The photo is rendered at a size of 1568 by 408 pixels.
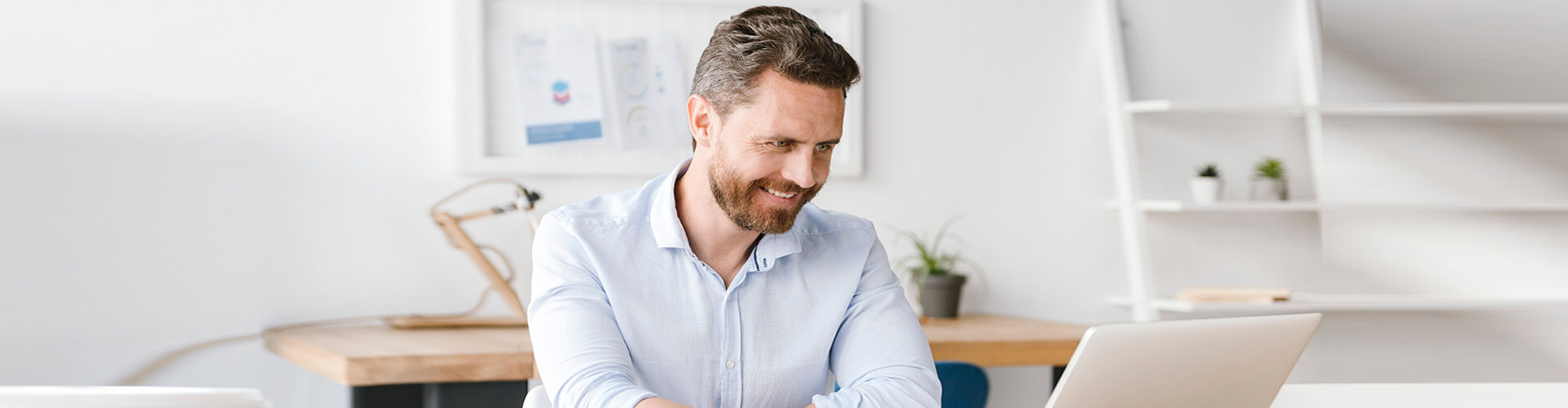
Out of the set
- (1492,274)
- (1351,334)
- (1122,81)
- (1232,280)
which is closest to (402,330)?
(1122,81)

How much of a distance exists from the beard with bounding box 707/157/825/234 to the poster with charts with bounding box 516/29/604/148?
146cm

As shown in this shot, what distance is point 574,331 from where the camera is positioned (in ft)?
4.56

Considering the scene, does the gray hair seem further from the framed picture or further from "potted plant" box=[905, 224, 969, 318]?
"potted plant" box=[905, 224, 969, 318]

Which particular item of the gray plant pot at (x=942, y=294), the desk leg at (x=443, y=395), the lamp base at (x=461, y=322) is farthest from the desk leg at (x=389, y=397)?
the gray plant pot at (x=942, y=294)

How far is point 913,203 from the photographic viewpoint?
10.3 feet

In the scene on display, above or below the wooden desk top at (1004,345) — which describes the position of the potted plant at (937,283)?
above

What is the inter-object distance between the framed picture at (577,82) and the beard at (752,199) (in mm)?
1460

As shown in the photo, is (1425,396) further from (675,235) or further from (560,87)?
(560,87)

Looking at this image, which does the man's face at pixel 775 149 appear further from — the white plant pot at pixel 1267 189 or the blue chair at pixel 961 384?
the white plant pot at pixel 1267 189

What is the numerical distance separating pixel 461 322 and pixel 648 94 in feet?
2.25

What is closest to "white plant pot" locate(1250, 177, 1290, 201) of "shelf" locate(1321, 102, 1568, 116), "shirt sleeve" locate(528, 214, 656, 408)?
"shelf" locate(1321, 102, 1568, 116)

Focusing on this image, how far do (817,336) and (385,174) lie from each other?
1559mm

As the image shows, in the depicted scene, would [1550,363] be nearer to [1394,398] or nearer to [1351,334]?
[1351,334]

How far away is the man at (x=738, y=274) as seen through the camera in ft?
4.58
